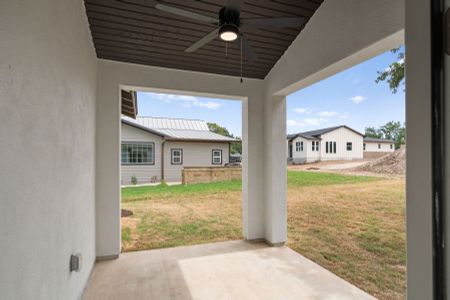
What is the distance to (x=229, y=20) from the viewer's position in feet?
6.77

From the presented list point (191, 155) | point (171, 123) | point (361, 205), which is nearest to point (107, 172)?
point (361, 205)

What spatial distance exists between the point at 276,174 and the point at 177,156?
8570 mm

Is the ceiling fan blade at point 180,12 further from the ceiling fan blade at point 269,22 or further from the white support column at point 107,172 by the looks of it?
the white support column at point 107,172

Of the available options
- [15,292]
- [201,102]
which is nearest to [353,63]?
[15,292]

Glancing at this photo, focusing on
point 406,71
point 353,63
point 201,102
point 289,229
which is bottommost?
point 289,229

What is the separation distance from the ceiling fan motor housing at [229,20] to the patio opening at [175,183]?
1861 mm

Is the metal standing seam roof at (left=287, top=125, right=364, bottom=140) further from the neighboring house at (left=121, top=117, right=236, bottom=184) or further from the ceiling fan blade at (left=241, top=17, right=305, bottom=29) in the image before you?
the ceiling fan blade at (left=241, top=17, right=305, bottom=29)

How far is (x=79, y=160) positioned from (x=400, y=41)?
3.05m

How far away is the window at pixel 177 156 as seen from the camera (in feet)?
37.9

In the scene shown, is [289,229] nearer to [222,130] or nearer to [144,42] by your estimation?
[144,42]

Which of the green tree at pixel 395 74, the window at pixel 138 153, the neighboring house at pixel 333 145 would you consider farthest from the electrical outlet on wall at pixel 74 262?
the neighboring house at pixel 333 145

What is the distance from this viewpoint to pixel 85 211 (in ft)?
8.07

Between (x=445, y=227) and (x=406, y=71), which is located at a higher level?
(x=406, y=71)

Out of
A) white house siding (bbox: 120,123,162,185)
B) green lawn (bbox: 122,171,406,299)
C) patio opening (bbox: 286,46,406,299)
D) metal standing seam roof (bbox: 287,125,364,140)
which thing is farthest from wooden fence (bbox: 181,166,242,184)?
metal standing seam roof (bbox: 287,125,364,140)
